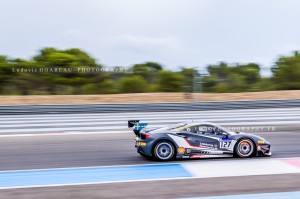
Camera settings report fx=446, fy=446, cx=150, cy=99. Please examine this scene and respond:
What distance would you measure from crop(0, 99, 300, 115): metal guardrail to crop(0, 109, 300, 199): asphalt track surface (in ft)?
16.2

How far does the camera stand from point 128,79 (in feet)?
83.0

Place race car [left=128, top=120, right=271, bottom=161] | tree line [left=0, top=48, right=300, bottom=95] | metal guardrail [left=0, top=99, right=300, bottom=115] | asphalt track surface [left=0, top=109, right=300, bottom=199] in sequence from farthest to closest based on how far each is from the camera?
tree line [left=0, top=48, right=300, bottom=95] < metal guardrail [left=0, top=99, right=300, bottom=115] < race car [left=128, top=120, right=271, bottom=161] < asphalt track surface [left=0, top=109, right=300, bottom=199]

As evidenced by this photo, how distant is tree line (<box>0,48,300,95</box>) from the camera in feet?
81.9

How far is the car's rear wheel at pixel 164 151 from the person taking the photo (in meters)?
9.09

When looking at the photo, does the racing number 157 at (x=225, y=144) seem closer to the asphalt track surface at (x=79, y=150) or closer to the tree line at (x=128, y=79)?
the asphalt track surface at (x=79, y=150)

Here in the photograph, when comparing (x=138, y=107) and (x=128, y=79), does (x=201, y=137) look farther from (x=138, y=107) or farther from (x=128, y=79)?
(x=128, y=79)

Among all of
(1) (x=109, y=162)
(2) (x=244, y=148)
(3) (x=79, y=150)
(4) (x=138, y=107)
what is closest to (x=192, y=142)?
(2) (x=244, y=148)

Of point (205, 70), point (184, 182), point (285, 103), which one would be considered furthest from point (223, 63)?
point (184, 182)

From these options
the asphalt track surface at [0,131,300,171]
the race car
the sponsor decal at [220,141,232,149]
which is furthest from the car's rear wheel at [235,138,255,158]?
the asphalt track surface at [0,131,300,171]

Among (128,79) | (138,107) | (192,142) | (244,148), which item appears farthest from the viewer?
(128,79)

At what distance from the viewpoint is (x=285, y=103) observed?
2070cm

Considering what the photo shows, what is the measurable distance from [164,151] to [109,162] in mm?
1169

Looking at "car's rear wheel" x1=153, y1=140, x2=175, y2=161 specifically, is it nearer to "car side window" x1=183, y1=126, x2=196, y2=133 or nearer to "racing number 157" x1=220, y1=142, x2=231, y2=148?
"car side window" x1=183, y1=126, x2=196, y2=133

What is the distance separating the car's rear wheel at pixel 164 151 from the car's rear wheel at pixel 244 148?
1373 millimetres
